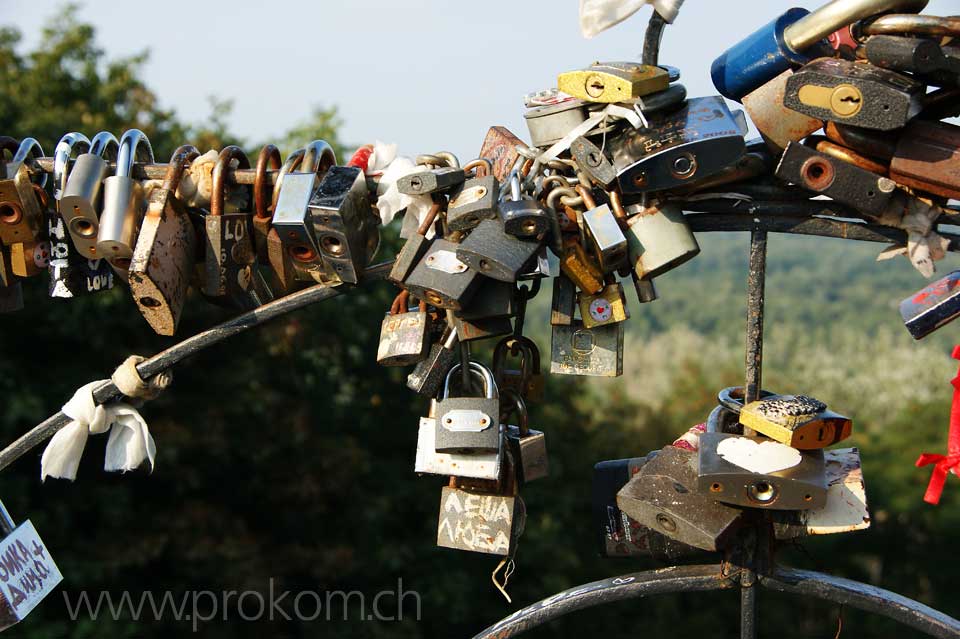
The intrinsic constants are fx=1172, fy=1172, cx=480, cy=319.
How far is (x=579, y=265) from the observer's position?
205cm

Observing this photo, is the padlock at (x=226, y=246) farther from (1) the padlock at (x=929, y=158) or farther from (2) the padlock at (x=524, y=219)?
(1) the padlock at (x=929, y=158)

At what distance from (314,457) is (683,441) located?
36.3 feet

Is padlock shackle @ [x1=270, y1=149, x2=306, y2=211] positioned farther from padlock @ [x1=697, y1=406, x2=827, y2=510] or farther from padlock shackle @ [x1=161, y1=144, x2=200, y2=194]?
padlock @ [x1=697, y1=406, x2=827, y2=510]

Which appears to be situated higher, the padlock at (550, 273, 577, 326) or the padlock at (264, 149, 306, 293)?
the padlock at (264, 149, 306, 293)

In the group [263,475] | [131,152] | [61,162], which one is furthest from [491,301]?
[263,475]

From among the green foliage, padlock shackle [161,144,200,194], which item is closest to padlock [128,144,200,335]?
padlock shackle [161,144,200,194]

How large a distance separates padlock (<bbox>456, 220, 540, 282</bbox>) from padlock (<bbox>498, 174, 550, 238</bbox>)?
0.05 ft

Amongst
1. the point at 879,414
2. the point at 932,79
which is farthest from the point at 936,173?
A: the point at 879,414

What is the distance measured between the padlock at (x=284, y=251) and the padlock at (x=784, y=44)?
774 mm

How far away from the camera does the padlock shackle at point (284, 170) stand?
2.10 meters

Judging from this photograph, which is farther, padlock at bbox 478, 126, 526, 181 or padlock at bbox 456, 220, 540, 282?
padlock at bbox 478, 126, 526, 181

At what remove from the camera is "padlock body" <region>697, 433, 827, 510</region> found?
186cm

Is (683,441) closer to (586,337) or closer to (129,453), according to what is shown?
(586,337)

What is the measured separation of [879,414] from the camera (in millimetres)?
27734
